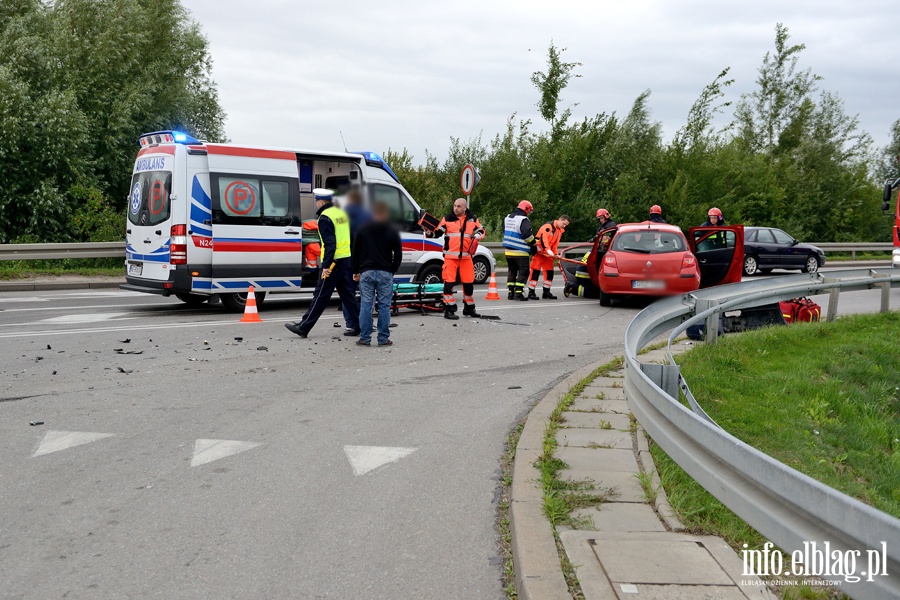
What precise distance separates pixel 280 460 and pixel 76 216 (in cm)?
1928

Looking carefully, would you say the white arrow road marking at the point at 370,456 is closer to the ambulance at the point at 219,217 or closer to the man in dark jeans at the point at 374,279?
the man in dark jeans at the point at 374,279

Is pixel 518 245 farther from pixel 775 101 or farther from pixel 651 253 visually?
pixel 775 101

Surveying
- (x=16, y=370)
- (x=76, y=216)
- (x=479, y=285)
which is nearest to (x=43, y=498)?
(x=16, y=370)

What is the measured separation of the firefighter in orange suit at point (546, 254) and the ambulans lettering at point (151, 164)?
7.04 meters

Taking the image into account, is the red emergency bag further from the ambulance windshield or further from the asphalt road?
the ambulance windshield

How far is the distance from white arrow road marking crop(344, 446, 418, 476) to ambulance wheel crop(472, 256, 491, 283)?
46.3 feet

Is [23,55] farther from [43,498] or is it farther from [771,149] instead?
[771,149]

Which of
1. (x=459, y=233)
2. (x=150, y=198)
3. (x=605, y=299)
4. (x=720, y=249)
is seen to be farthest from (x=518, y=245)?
(x=150, y=198)

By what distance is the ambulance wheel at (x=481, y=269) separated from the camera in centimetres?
2020

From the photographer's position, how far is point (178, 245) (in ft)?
44.9

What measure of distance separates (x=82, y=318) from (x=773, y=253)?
76.9ft

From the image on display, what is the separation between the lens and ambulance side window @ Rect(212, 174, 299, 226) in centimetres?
1394

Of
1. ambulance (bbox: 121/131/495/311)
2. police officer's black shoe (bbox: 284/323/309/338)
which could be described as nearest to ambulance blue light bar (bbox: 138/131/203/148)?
ambulance (bbox: 121/131/495/311)

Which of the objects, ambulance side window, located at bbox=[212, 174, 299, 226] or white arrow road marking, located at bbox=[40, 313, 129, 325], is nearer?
white arrow road marking, located at bbox=[40, 313, 129, 325]
